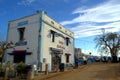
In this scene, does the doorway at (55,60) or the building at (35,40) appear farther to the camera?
the doorway at (55,60)

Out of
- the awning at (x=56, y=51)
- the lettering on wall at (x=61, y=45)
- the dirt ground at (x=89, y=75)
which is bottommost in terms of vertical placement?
the dirt ground at (x=89, y=75)

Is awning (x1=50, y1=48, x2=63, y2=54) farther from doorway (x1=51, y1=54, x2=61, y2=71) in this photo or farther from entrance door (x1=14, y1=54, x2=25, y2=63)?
entrance door (x1=14, y1=54, x2=25, y2=63)

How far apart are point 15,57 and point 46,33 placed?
551 cm

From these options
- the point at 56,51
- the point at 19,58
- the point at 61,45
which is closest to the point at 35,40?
the point at 19,58

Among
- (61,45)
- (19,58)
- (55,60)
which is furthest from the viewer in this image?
(61,45)

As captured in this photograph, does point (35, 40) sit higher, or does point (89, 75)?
point (35, 40)

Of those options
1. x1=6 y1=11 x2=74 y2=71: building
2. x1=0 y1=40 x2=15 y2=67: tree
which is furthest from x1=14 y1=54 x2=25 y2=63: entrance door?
x1=0 y1=40 x2=15 y2=67: tree

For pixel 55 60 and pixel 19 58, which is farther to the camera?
pixel 55 60

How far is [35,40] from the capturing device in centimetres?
2248

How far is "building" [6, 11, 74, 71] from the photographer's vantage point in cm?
2229

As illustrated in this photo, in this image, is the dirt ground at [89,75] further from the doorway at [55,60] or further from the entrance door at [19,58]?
the entrance door at [19,58]

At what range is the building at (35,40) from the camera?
22286 mm

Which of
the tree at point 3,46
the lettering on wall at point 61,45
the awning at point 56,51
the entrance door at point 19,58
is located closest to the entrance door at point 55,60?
the awning at point 56,51

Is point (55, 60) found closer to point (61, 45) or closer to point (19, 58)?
point (61, 45)
